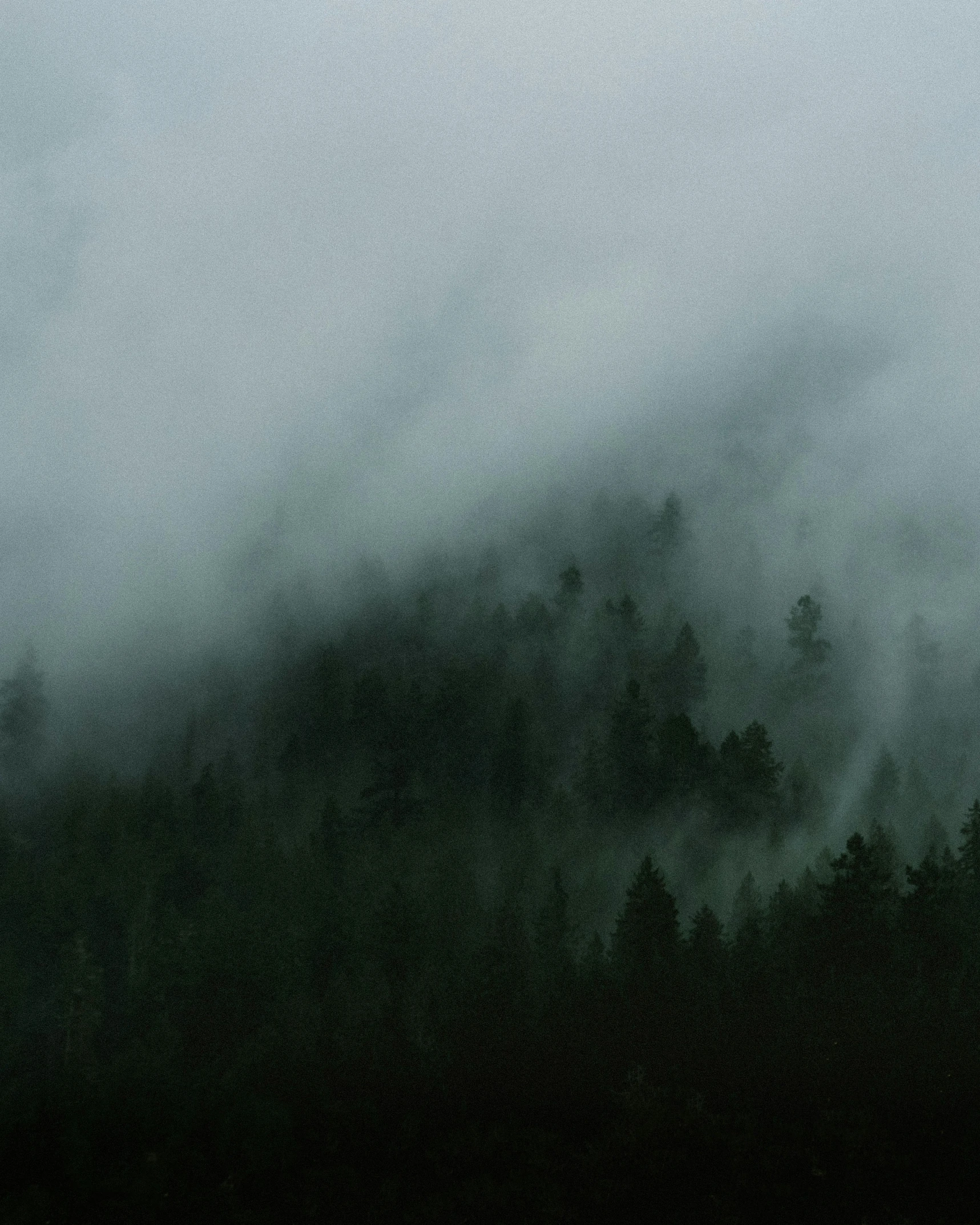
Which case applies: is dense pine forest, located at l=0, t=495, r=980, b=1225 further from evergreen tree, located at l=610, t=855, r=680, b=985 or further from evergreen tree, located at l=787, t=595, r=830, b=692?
evergreen tree, located at l=787, t=595, r=830, b=692

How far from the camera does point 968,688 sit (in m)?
141

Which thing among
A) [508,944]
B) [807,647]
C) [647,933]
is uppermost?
[807,647]

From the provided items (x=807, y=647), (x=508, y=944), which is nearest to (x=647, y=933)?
(x=508, y=944)

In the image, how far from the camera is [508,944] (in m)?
71.1

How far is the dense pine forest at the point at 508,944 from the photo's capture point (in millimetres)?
48844

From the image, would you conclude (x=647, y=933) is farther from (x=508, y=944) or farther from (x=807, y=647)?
(x=807, y=647)

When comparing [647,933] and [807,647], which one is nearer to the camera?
[647,933]

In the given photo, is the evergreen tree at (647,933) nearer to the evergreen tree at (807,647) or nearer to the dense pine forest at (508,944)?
the dense pine forest at (508,944)

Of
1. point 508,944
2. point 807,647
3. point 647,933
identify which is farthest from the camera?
point 807,647

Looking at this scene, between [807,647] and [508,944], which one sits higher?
[807,647]

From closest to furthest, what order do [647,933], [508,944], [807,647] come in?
[647,933], [508,944], [807,647]

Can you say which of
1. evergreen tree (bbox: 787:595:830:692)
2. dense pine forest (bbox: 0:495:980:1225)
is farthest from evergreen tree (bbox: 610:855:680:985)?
evergreen tree (bbox: 787:595:830:692)

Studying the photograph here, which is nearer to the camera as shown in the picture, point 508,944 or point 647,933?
point 647,933

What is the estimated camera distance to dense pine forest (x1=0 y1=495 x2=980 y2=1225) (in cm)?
4884
